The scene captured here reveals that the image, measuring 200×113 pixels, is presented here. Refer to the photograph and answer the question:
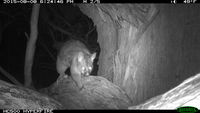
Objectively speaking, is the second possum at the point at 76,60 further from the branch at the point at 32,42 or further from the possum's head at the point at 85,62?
the branch at the point at 32,42

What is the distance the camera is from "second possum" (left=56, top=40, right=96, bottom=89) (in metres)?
6.65

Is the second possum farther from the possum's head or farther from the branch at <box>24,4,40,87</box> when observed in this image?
the branch at <box>24,4,40,87</box>

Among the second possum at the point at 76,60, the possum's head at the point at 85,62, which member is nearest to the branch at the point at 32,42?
the second possum at the point at 76,60

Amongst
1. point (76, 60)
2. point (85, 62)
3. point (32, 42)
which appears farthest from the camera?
point (85, 62)

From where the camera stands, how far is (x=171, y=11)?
4559mm

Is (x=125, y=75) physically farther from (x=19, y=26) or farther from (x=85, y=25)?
(x=19, y=26)

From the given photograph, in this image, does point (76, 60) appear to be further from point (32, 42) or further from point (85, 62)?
point (32, 42)

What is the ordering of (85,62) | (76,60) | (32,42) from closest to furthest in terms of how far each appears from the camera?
(32,42) → (76,60) → (85,62)

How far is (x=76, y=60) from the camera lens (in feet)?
22.3

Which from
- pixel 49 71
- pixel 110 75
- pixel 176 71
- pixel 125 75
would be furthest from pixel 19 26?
pixel 176 71

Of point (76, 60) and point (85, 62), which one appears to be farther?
point (85, 62)

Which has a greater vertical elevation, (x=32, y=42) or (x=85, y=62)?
(x=32, y=42)

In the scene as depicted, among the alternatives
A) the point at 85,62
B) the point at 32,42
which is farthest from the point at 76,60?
the point at 32,42

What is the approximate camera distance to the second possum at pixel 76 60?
6.65 m
